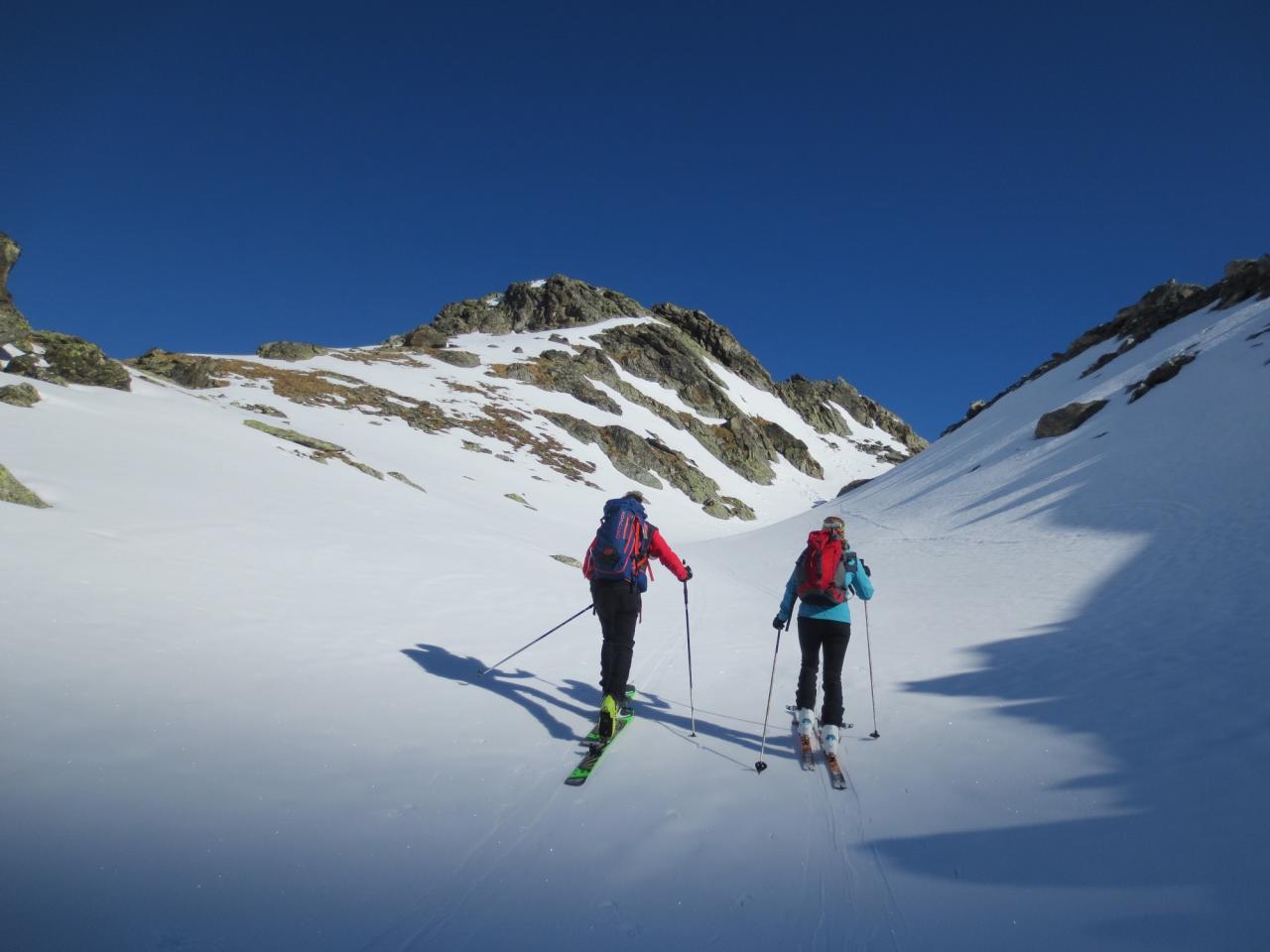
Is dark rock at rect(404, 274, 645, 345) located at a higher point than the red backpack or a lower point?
higher

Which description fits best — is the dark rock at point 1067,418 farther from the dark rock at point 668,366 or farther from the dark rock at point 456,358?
the dark rock at point 456,358

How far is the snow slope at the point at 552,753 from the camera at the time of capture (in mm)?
2883

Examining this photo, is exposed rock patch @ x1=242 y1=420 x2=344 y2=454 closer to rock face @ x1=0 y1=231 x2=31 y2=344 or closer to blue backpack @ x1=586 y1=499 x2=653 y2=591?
rock face @ x1=0 y1=231 x2=31 y2=344

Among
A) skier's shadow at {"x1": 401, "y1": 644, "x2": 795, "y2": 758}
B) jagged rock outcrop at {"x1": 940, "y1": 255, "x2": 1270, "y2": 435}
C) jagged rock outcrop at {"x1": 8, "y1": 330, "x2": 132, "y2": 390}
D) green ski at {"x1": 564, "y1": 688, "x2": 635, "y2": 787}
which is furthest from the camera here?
jagged rock outcrop at {"x1": 940, "y1": 255, "x2": 1270, "y2": 435}

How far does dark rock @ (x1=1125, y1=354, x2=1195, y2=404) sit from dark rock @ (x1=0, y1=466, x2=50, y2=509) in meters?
31.6

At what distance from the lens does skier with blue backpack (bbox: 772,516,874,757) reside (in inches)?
A: 201

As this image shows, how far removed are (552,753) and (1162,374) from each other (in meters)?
28.0

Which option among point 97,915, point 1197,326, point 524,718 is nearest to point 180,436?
point 524,718

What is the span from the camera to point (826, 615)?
5227 mm

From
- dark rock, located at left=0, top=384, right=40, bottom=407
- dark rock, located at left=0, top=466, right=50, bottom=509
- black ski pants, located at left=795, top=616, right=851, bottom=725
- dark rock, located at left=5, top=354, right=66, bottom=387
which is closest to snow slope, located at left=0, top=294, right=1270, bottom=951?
dark rock, located at left=0, top=466, right=50, bottom=509

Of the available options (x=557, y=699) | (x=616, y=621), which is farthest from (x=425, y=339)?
(x=616, y=621)

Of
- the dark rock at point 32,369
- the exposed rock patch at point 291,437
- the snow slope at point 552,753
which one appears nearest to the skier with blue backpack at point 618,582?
the snow slope at point 552,753

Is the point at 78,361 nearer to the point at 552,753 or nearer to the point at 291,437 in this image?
the point at 291,437

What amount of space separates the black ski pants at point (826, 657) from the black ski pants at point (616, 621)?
5.27 ft
